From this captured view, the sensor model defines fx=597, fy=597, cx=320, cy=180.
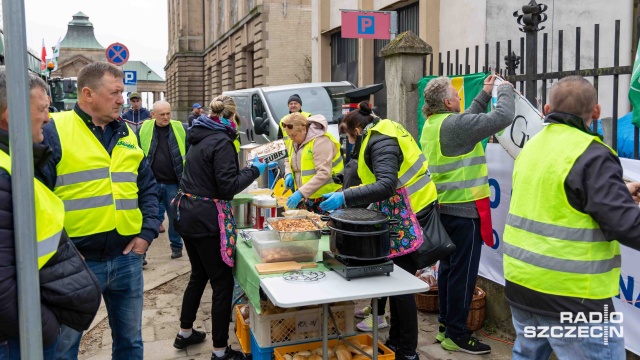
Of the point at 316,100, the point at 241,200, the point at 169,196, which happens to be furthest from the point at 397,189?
the point at 316,100

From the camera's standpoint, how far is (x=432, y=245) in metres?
4.12

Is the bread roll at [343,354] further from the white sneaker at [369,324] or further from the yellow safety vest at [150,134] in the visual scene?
the yellow safety vest at [150,134]

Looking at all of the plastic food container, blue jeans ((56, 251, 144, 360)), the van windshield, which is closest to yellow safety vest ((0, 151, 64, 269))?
blue jeans ((56, 251, 144, 360))

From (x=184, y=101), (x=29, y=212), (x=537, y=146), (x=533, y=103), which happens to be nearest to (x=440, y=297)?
(x=533, y=103)

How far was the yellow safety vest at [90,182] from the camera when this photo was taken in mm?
3148

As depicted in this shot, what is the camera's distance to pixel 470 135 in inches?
170

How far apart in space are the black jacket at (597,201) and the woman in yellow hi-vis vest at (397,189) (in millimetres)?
1310

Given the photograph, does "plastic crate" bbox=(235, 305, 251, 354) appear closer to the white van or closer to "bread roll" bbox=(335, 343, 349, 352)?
"bread roll" bbox=(335, 343, 349, 352)

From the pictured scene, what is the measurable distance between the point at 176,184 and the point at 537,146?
223 inches

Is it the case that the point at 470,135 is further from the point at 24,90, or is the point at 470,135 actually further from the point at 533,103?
the point at 24,90

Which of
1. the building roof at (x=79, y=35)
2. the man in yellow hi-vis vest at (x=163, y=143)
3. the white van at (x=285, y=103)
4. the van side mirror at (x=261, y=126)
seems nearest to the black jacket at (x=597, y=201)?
the man in yellow hi-vis vest at (x=163, y=143)

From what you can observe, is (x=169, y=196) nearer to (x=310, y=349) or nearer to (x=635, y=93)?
(x=310, y=349)

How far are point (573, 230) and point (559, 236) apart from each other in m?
0.07

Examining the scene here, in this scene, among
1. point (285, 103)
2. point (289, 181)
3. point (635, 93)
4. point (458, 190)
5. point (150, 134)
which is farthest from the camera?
point (285, 103)
